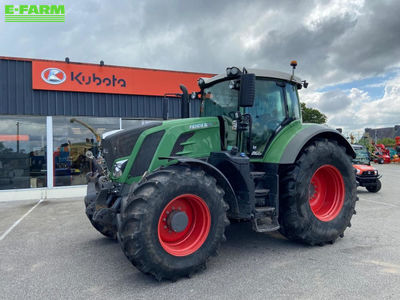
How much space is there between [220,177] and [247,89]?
1.17 meters

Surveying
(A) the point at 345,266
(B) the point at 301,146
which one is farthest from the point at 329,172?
(A) the point at 345,266

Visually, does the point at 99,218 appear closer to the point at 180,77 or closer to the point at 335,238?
the point at 335,238

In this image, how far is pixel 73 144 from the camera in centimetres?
1108

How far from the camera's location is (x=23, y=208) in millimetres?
8359

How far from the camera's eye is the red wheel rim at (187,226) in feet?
11.2

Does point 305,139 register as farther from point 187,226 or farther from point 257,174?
point 187,226

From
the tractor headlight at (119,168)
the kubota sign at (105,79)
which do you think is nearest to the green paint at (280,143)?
the tractor headlight at (119,168)

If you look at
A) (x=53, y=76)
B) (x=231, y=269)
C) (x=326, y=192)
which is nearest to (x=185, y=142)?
(x=231, y=269)

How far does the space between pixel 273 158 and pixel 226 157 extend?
788mm

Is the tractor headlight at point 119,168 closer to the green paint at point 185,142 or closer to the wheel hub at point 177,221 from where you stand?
the green paint at point 185,142

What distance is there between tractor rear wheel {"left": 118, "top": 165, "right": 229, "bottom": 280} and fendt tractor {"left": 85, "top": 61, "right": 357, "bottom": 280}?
0.04ft

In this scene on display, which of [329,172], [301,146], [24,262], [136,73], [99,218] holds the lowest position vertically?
[24,262]

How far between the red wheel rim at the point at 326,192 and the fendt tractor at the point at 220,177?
15 millimetres

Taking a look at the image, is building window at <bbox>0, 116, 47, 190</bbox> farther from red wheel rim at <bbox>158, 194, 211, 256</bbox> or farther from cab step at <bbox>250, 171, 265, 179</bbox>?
cab step at <bbox>250, 171, 265, 179</bbox>
